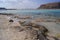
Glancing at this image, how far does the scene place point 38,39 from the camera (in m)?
2.06

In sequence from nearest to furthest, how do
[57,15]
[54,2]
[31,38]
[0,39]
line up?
[0,39], [31,38], [54,2], [57,15]

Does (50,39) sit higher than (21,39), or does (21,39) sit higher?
(21,39)

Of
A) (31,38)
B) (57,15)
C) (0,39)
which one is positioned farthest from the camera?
(57,15)

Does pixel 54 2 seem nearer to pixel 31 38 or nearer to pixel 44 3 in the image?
pixel 44 3

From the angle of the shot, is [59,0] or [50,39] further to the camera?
[59,0]

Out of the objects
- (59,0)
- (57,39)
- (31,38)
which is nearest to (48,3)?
(59,0)

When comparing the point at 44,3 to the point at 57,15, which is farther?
the point at 57,15

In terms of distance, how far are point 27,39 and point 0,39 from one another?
0.39 meters

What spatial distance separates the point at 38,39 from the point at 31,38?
0.13 meters

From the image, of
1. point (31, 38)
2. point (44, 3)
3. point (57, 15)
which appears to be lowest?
point (57, 15)

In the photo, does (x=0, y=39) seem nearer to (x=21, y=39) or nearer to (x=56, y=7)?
(x=21, y=39)

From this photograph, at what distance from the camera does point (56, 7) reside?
372cm

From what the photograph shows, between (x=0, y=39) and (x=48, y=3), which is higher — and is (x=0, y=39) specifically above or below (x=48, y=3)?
below

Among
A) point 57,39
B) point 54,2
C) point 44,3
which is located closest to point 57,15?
point 44,3
